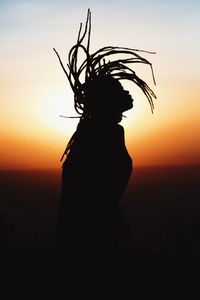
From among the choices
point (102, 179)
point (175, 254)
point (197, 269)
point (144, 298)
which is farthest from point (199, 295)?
point (102, 179)

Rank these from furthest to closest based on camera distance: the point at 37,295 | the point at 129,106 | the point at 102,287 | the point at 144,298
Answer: the point at 37,295, the point at 144,298, the point at 129,106, the point at 102,287

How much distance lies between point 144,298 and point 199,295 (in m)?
1.86

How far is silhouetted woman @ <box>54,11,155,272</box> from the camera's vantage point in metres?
5.08

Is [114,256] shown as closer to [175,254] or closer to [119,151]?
[119,151]

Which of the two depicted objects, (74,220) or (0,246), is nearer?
(74,220)

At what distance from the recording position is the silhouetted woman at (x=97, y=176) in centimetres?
508

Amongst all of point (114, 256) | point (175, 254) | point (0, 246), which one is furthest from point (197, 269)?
point (114, 256)

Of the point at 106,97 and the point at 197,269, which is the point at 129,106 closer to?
the point at 106,97

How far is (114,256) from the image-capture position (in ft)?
16.8

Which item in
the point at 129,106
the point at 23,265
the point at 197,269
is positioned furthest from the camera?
the point at 23,265

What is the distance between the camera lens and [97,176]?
16.8ft

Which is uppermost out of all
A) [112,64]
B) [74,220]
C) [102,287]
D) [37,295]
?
[112,64]

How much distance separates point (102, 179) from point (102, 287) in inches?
40.0

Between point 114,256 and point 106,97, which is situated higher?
point 106,97
